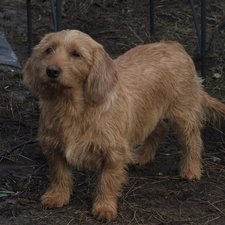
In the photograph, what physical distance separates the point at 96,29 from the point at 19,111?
2.51 m

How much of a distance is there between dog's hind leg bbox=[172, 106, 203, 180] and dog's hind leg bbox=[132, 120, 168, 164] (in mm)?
285

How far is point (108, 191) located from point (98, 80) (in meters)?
0.89

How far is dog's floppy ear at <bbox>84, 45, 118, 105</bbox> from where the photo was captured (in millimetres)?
4770

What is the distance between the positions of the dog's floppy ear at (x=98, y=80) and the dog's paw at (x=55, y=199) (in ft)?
2.80

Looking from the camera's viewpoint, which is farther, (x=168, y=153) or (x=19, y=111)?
(x=19, y=111)

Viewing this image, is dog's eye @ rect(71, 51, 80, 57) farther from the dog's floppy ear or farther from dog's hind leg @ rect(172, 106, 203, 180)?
dog's hind leg @ rect(172, 106, 203, 180)

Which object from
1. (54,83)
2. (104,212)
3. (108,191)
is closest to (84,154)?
(108,191)

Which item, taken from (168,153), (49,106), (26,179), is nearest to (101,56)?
(49,106)

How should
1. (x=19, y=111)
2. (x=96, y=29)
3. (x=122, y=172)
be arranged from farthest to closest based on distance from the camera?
(x=96, y=29) → (x=19, y=111) → (x=122, y=172)

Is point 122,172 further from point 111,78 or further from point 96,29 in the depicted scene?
→ point 96,29

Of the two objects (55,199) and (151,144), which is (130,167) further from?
(55,199)

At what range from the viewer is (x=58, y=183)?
5.27m

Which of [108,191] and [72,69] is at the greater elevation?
[72,69]

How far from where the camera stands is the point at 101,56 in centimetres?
480
